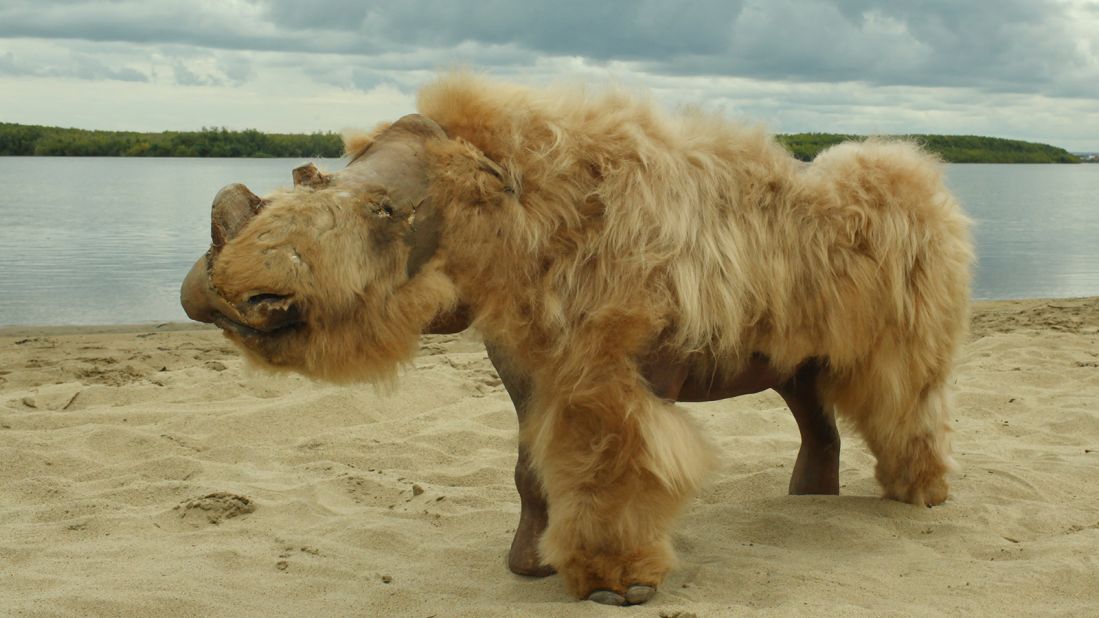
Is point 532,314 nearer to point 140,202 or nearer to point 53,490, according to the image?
point 53,490

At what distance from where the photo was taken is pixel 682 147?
3459 millimetres

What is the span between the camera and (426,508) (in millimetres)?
4707

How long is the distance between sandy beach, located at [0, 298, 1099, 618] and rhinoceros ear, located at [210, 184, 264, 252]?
45cm

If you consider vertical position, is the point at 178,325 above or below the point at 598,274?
below

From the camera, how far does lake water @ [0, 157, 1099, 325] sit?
11672 millimetres

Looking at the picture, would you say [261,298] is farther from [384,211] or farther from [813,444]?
[813,444]

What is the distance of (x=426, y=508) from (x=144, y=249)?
14086 millimetres

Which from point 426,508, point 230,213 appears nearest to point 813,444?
point 426,508

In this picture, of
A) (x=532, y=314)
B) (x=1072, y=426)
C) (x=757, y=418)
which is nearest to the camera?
(x=532, y=314)

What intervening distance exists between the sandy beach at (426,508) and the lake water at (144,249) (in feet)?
4.34

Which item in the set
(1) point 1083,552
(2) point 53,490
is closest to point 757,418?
(1) point 1083,552

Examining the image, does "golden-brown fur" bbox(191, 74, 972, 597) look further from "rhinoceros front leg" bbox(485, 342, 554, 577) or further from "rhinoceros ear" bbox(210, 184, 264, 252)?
"rhinoceros front leg" bbox(485, 342, 554, 577)

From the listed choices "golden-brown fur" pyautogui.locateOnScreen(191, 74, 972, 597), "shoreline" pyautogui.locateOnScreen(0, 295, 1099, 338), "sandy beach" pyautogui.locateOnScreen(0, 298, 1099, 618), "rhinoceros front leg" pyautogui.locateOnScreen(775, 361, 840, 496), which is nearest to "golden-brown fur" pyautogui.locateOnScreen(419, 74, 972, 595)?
"golden-brown fur" pyautogui.locateOnScreen(191, 74, 972, 597)

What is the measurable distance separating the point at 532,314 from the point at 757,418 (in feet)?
11.0
